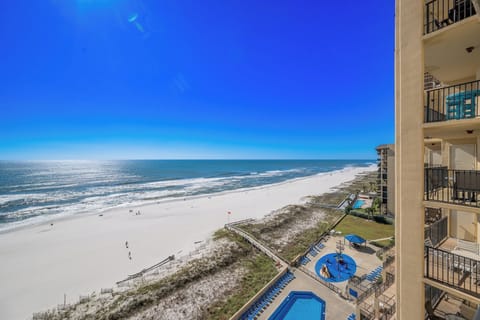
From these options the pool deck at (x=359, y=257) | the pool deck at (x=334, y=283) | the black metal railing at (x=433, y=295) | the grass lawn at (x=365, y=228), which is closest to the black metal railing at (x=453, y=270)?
the black metal railing at (x=433, y=295)

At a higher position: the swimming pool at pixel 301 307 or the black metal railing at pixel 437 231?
the black metal railing at pixel 437 231

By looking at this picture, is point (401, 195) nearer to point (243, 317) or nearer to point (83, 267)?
point (243, 317)

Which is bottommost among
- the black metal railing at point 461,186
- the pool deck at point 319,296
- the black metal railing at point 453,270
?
the pool deck at point 319,296

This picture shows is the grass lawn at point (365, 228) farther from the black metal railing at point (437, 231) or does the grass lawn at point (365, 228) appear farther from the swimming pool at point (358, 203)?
the black metal railing at point (437, 231)

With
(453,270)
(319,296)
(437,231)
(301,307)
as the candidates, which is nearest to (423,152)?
(453,270)

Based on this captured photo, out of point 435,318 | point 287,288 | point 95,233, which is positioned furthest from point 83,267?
point 435,318

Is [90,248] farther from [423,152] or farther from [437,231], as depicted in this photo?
[423,152]

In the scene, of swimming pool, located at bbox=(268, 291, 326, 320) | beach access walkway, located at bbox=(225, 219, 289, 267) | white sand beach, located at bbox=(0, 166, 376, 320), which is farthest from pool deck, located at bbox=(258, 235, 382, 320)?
white sand beach, located at bbox=(0, 166, 376, 320)
